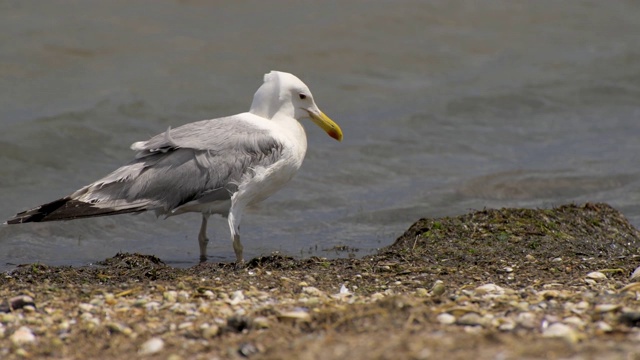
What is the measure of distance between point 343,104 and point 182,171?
6.30m

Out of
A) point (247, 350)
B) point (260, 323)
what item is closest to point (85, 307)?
point (260, 323)

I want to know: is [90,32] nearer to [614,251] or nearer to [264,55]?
[264,55]

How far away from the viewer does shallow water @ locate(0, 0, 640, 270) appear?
9.79 meters

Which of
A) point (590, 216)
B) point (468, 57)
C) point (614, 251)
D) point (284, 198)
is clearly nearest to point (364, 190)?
point (284, 198)

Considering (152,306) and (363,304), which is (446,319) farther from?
(152,306)

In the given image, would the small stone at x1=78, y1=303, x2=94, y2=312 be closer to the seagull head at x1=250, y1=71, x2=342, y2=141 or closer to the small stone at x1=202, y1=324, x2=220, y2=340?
the small stone at x1=202, y1=324, x2=220, y2=340

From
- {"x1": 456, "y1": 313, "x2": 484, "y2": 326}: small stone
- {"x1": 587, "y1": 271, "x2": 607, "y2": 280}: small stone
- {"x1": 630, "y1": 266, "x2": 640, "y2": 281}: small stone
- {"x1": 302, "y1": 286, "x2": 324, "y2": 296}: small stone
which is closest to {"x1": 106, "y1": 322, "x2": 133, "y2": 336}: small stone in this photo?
{"x1": 302, "y1": 286, "x2": 324, "y2": 296}: small stone

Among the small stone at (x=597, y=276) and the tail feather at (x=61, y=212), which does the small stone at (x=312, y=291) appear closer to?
the small stone at (x=597, y=276)

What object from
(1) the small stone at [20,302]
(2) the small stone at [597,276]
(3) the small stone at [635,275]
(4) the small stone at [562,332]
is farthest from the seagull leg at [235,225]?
(4) the small stone at [562,332]

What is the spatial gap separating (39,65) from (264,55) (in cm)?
333

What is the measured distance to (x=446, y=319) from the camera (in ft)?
15.7

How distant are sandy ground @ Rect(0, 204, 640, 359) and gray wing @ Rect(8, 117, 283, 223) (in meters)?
0.50

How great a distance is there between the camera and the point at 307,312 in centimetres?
497

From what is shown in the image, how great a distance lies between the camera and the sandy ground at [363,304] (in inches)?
167
